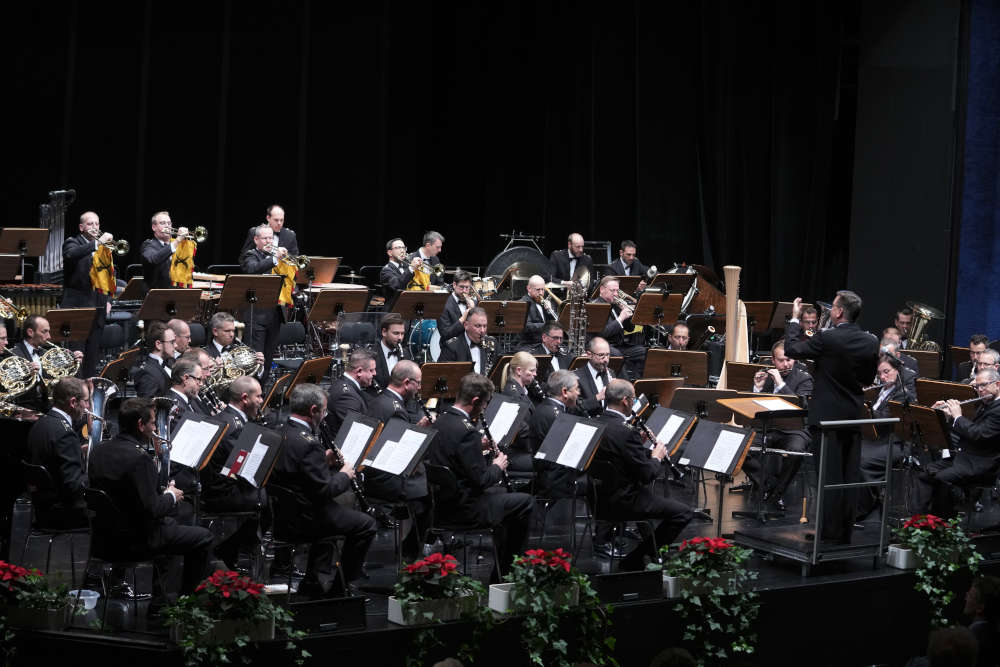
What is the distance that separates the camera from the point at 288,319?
1273 cm

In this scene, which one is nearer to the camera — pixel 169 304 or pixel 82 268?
pixel 169 304

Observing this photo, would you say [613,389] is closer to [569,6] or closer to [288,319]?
[288,319]

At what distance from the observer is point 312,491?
23.3 feet

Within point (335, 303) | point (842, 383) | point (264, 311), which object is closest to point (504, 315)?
point (335, 303)

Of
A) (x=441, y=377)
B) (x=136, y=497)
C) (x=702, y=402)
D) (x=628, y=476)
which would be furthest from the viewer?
(x=441, y=377)

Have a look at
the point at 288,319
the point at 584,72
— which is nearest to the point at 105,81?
the point at 288,319

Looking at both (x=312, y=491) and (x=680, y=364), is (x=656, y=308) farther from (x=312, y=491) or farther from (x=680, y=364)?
(x=312, y=491)

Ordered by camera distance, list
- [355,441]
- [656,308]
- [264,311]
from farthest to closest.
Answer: [656,308] → [264,311] → [355,441]

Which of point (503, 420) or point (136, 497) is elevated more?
point (503, 420)

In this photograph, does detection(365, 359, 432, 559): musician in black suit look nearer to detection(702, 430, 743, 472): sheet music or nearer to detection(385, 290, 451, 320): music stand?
detection(702, 430, 743, 472): sheet music

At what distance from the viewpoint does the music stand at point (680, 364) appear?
1046 cm

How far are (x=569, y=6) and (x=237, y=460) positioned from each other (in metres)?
11.9

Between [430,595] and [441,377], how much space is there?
8.77 ft

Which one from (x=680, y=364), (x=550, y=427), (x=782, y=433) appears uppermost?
(x=680, y=364)
